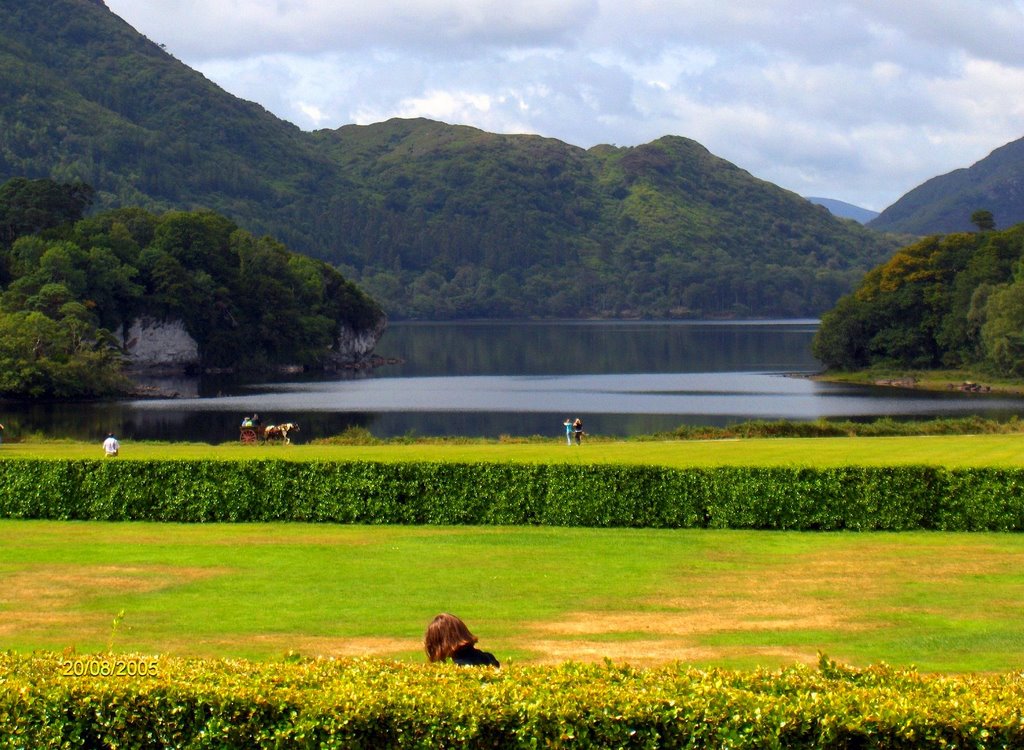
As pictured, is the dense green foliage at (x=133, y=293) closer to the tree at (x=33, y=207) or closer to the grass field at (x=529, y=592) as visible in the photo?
the tree at (x=33, y=207)

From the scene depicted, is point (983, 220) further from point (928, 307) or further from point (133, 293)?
point (133, 293)

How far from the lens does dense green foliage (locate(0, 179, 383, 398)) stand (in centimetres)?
8481

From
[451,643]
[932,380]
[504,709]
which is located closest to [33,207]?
[932,380]

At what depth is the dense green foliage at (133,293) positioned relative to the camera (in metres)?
84.8

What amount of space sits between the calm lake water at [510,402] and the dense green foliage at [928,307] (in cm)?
543

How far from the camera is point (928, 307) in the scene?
11538cm

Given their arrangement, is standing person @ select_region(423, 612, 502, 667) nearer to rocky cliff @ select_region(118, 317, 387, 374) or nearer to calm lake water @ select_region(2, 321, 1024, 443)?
calm lake water @ select_region(2, 321, 1024, 443)

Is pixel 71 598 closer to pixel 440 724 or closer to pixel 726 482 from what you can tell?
pixel 440 724

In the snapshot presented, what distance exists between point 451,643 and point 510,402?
74501 mm

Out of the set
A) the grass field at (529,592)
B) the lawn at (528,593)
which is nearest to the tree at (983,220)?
the grass field at (529,592)

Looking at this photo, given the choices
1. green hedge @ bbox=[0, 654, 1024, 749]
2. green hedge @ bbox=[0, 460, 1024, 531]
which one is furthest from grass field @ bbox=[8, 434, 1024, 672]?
green hedge @ bbox=[0, 654, 1024, 749]

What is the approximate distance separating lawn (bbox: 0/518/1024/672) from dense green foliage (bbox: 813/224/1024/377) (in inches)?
3471

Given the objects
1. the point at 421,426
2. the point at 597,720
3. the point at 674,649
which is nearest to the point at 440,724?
the point at 597,720

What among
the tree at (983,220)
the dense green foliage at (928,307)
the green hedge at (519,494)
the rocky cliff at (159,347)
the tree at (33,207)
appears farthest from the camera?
the tree at (983,220)
